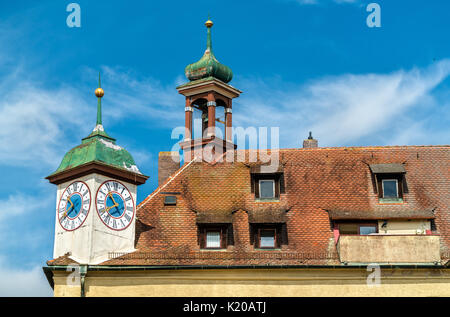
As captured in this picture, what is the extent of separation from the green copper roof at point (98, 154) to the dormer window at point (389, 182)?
938 centimetres

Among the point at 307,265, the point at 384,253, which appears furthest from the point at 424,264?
the point at 307,265

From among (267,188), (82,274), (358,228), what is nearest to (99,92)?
(267,188)

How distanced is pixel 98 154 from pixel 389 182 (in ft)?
37.2

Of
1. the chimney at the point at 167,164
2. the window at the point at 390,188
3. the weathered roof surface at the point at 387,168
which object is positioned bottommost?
the window at the point at 390,188

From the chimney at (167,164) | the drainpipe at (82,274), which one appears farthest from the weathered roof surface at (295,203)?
the chimney at (167,164)

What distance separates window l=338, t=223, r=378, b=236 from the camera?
37625mm

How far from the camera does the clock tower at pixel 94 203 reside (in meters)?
36.3

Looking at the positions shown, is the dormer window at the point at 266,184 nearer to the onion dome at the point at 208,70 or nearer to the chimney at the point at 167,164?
the chimney at the point at 167,164

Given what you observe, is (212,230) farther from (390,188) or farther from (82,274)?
(390,188)

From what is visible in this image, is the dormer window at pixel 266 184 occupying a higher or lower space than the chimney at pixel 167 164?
lower

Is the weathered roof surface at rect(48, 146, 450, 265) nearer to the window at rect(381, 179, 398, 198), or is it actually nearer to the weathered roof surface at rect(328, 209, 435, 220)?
the weathered roof surface at rect(328, 209, 435, 220)

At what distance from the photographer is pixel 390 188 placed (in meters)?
39.0

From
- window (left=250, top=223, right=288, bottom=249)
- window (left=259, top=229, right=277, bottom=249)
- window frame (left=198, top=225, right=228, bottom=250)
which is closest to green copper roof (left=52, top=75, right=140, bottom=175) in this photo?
window frame (left=198, top=225, right=228, bottom=250)

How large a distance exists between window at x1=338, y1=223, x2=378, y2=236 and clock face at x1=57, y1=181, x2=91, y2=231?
375 inches
